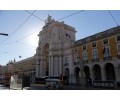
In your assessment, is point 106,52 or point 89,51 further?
point 89,51

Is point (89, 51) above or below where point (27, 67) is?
above

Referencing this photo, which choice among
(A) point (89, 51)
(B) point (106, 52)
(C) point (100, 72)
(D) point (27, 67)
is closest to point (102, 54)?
(B) point (106, 52)

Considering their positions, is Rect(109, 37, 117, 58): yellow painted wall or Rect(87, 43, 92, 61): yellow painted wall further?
Rect(87, 43, 92, 61): yellow painted wall

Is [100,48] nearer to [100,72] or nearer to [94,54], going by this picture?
[94,54]

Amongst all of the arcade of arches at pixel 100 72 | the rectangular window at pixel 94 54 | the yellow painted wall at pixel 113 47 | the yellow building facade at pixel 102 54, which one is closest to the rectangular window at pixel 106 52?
the yellow building facade at pixel 102 54

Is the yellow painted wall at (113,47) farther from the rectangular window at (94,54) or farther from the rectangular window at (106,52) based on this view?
the rectangular window at (94,54)

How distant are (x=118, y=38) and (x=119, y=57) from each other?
3396mm

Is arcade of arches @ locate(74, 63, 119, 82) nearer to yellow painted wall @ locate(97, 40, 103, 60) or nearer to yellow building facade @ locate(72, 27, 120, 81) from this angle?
yellow building facade @ locate(72, 27, 120, 81)

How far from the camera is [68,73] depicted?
122 ft

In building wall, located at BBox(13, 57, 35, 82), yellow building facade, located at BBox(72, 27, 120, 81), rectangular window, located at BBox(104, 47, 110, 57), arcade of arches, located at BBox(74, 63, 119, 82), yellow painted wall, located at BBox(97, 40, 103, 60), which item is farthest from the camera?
building wall, located at BBox(13, 57, 35, 82)

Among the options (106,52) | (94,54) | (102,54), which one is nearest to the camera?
(106,52)

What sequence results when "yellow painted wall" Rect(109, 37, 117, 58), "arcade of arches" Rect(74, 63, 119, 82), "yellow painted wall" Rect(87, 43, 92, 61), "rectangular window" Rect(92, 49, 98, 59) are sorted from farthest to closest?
"yellow painted wall" Rect(87, 43, 92, 61)
"rectangular window" Rect(92, 49, 98, 59)
"arcade of arches" Rect(74, 63, 119, 82)
"yellow painted wall" Rect(109, 37, 117, 58)

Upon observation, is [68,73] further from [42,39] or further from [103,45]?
[42,39]

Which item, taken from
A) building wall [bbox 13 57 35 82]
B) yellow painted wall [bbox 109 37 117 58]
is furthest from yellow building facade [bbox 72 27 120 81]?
building wall [bbox 13 57 35 82]
